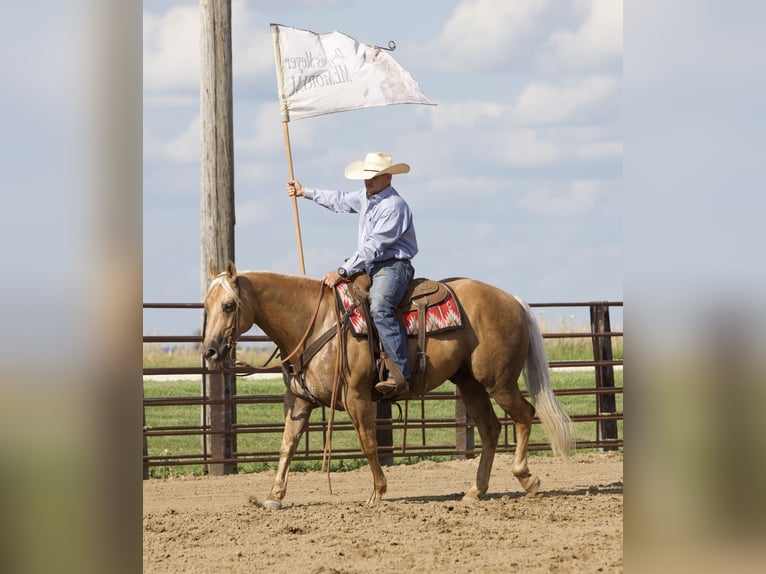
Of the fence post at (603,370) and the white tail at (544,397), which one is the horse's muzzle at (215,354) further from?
the fence post at (603,370)

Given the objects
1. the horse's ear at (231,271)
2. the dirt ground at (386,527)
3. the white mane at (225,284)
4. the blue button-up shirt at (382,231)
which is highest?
the blue button-up shirt at (382,231)

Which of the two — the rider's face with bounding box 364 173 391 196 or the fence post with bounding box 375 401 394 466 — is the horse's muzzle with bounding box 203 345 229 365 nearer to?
the rider's face with bounding box 364 173 391 196

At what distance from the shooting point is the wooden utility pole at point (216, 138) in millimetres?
9078

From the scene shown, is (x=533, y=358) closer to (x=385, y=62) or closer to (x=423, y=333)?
(x=423, y=333)

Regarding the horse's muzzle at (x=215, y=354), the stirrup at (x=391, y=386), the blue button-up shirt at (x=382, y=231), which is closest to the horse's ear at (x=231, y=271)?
the horse's muzzle at (x=215, y=354)

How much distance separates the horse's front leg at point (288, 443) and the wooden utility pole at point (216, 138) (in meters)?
2.02

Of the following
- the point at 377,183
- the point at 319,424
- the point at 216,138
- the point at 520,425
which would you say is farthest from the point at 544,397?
the point at 216,138

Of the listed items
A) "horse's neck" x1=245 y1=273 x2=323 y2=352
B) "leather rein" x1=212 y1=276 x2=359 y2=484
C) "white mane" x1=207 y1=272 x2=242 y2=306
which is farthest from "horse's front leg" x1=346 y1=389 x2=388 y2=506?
"white mane" x1=207 y1=272 x2=242 y2=306

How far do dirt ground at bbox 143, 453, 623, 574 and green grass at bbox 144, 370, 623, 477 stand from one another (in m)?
1.01

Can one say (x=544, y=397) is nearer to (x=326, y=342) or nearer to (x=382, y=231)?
(x=326, y=342)

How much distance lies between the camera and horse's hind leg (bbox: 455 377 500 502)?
771 cm
